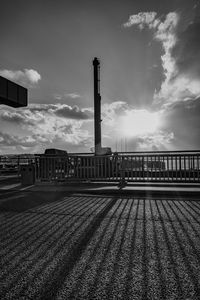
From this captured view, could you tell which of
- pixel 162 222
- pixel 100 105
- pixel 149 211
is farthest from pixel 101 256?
pixel 100 105

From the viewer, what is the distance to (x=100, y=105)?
26875 millimetres

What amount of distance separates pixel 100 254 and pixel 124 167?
7875mm

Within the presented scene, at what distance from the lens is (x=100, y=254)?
321 cm

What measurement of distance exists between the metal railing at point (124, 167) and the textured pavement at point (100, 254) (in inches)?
184

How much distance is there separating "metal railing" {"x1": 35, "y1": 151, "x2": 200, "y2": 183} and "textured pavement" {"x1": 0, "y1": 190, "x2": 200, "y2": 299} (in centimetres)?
467

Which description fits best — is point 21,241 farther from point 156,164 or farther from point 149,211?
point 156,164

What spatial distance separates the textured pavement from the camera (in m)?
2.32

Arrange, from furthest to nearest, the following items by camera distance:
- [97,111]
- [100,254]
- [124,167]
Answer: [97,111] → [124,167] → [100,254]

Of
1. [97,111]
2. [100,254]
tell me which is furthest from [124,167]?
[97,111]

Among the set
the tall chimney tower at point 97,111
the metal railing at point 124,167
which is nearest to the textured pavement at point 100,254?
the metal railing at point 124,167

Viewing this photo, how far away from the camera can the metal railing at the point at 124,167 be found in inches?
406

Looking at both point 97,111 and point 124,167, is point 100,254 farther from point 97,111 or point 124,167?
point 97,111

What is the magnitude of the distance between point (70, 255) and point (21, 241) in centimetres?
105

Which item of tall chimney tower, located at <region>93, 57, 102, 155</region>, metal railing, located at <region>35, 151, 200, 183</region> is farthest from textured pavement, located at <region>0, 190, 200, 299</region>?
tall chimney tower, located at <region>93, 57, 102, 155</region>
